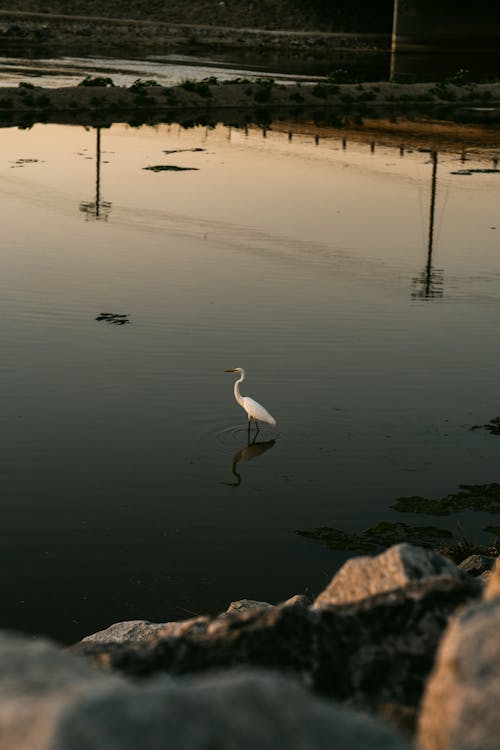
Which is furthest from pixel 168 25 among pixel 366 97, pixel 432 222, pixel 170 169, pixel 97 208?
pixel 432 222

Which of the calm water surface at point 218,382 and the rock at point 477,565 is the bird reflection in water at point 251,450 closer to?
the calm water surface at point 218,382

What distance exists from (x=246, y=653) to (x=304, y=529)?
39.3ft

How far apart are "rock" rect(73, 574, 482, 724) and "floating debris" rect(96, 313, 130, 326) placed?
2352 centimetres

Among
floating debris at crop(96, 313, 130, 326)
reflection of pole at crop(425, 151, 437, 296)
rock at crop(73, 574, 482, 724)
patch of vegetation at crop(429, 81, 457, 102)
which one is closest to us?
rock at crop(73, 574, 482, 724)

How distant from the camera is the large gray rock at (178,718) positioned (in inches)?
165

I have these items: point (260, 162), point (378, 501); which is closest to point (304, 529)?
point (378, 501)

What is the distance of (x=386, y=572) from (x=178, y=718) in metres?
4.01

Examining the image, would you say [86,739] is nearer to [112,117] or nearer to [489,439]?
[489,439]

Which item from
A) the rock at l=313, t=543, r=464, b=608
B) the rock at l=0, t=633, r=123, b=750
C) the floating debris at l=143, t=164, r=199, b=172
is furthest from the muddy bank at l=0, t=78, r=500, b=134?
the rock at l=0, t=633, r=123, b=750

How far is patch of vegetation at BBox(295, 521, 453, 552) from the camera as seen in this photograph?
18.4 m

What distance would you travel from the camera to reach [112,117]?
7525 cm

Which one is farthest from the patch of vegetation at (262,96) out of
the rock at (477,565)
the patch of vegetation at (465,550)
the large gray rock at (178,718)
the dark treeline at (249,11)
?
the dark treeline at (249,11)

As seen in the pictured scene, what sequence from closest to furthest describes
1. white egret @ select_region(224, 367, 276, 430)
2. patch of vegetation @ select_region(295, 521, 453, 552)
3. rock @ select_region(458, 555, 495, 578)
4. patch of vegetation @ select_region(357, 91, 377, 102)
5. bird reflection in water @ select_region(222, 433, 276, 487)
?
rock @ select_region(458, 555, 495, 578) → patch of vegetation @ select_region(295, 521, 453, 552) → bird reflection in water @ select_region(222, 433, 276, 487) → white egret @ select_region(224, 367, 276, 430) → patch of vegetation @ select_region(357, 91, 377, 102)

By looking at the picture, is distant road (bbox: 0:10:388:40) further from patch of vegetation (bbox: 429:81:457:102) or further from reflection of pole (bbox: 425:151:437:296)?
reflection of pole (bbox: 425:151:437:296)
